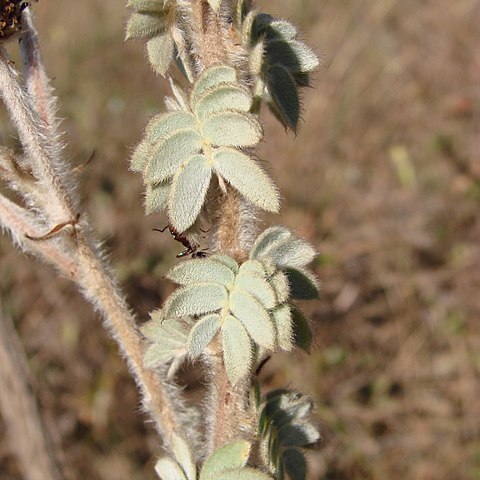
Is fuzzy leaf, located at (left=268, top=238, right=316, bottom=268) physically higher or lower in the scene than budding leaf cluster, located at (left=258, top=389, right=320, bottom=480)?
higher

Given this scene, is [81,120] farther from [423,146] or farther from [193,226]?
[193,226]

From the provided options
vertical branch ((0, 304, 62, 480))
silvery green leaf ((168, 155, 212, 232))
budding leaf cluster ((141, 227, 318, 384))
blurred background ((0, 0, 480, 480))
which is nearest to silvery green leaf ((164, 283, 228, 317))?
budding leaf cluster ((141, 227, 318, 384))

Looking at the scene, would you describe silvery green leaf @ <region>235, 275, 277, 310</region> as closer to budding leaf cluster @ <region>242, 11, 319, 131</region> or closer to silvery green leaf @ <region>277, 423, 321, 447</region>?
budding leaf cluster @ <region>242, 11, 319, 131</region>

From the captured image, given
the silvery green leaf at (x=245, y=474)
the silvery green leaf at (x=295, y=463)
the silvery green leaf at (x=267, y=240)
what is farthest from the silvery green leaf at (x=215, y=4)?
the silvery green leaf at (x=295, y=463)

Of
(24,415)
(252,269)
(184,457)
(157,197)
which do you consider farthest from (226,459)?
(24,415)

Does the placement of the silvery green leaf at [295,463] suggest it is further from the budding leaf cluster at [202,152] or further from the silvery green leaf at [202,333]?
the budding leaf cluster at [202,152]
